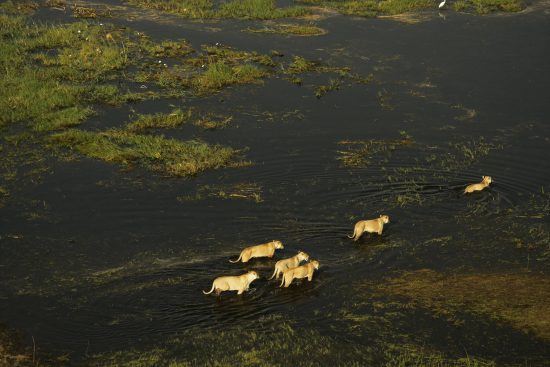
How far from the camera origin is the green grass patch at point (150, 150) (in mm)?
21359

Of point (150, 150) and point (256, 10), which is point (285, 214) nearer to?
point (150, 150)

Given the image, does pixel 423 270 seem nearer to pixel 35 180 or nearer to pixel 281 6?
pixel 35 180

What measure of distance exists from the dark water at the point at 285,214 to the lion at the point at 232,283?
27 cm

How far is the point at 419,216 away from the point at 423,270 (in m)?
2.65

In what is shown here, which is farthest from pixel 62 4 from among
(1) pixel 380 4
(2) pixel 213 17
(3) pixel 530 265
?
(3) pixel 530 265

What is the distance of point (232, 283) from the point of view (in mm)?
14602

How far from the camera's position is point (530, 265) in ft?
52.9

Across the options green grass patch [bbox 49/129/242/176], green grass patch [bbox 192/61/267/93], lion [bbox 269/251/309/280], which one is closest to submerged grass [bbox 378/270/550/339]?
lion [bbox 269/251/309/280]

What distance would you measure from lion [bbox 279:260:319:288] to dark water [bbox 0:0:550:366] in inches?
10.2

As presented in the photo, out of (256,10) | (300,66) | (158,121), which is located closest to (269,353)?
(158,121)

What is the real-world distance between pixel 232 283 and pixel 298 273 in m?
1.39

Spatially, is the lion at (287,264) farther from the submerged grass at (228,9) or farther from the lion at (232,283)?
the submerged grass at (228,9)

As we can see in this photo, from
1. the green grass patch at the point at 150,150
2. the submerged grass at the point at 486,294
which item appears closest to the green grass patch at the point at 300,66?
the green grass patch at the point at 150,150

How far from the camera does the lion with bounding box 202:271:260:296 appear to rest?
47.8 feet
